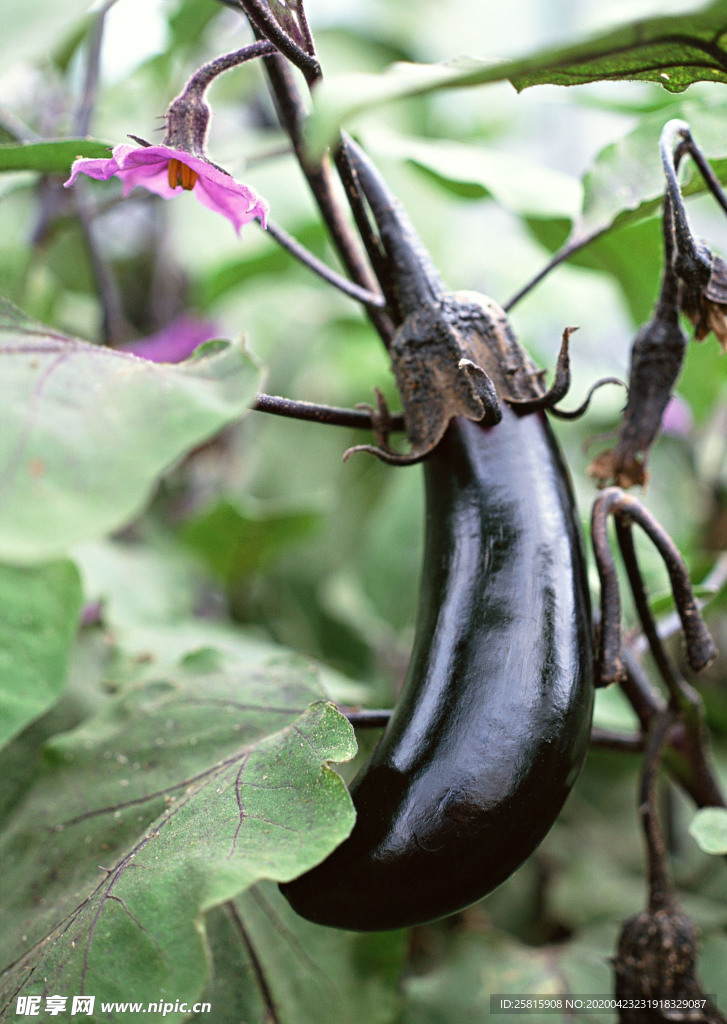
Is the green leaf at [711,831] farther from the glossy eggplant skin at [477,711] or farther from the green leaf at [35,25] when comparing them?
the green leaf at [35,25]

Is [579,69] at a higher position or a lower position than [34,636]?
higher

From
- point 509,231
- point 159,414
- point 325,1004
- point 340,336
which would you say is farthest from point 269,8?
point 509,231

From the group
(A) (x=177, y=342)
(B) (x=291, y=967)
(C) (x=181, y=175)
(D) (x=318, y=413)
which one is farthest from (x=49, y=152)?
(A) (x=177, y=342)

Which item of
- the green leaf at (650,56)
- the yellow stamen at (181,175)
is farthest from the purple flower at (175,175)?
the green leaf at (650,56)

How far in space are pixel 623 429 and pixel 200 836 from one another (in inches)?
10.6

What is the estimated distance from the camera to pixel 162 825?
349 mm

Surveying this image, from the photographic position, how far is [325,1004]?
0.43 m

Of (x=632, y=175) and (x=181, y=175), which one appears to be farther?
(x=632, y=175)

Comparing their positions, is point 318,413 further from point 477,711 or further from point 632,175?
point 632,175

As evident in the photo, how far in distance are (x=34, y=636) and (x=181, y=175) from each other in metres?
0.25

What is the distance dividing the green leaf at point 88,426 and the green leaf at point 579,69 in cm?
9

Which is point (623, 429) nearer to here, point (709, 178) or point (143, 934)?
point (709, 178)

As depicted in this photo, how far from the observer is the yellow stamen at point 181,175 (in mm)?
360

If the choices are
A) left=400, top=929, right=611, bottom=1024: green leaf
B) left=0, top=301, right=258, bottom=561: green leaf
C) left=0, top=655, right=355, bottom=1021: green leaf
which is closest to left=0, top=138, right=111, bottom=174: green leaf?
left=0, top=301, right=258, bottom=561: green leaf
